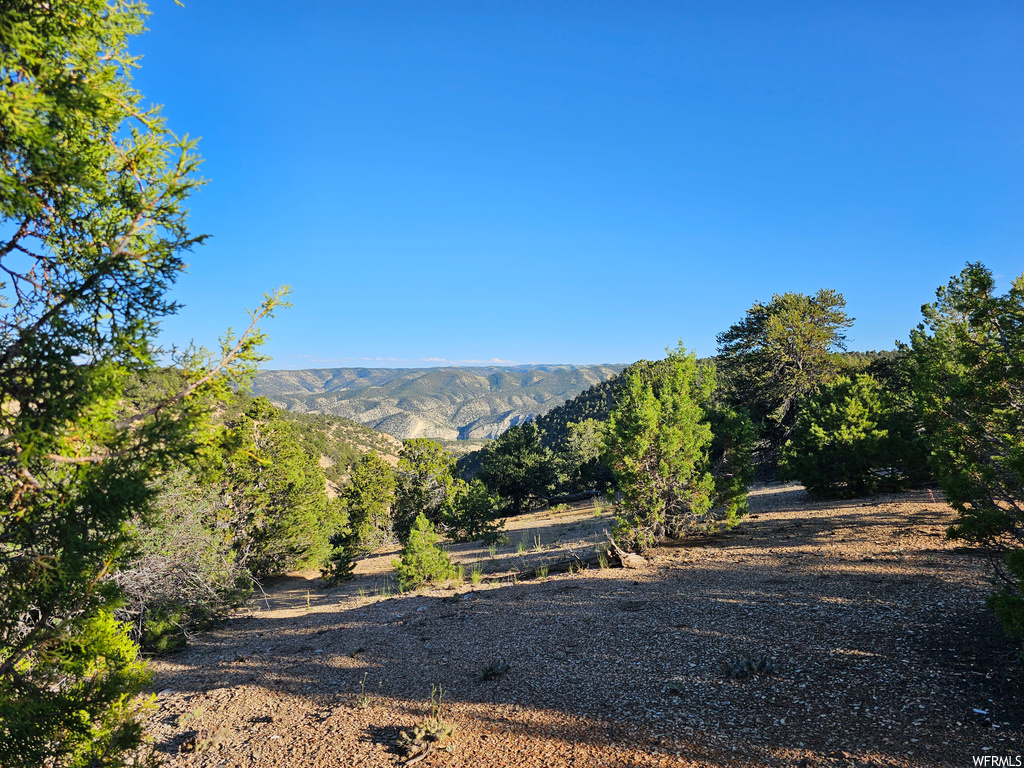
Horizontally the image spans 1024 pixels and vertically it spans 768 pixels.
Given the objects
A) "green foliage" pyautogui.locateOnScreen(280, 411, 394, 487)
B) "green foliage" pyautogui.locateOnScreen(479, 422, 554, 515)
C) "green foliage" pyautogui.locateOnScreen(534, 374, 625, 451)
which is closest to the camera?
"green foliage" pyautogui.locateOnScreen(479, 422, 554, 515)

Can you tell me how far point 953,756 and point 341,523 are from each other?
2248 centimetres

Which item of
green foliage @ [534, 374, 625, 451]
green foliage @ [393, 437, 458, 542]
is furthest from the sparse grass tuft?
green foliage @ [534, 374, 625, 451]

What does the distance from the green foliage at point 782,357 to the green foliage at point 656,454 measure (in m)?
14.1

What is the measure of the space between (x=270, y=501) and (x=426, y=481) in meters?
7.45

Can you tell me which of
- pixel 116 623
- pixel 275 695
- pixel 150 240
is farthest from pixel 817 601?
pixel 150 240

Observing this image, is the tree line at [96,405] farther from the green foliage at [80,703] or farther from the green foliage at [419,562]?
the green foliage at [419,562]

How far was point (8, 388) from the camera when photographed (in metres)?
3.33

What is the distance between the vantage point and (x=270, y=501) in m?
16.3

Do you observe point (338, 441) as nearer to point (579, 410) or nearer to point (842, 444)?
point (579, 410)

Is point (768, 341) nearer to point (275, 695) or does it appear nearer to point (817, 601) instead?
point (817, 601)

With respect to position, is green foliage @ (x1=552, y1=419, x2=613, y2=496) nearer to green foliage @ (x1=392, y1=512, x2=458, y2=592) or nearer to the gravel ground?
green foliage @ (x1=392, y1=512, x2=458, y2=592)

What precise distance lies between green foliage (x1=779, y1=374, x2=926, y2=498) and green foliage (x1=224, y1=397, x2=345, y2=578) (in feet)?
58.0

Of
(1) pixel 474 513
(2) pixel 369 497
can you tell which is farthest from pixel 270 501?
(1) pixel 474 513

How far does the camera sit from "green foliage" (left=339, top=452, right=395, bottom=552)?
21656mm
